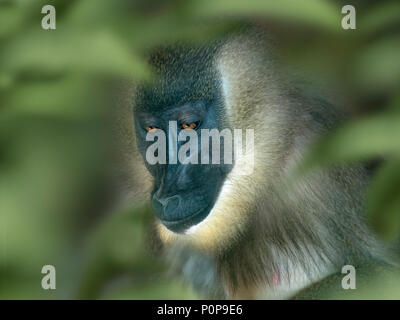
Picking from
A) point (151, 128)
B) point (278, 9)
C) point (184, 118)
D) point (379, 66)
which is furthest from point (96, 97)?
point (379, 66)

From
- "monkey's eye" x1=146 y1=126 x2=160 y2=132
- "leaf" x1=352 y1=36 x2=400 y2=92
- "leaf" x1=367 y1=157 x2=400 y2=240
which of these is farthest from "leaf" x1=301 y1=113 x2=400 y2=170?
"monkey's eye" x1=146 y1=126 x2=160 y2=132

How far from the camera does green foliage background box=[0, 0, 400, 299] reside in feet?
7.95

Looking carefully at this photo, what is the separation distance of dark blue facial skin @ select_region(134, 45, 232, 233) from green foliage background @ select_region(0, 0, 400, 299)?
3.4 inches

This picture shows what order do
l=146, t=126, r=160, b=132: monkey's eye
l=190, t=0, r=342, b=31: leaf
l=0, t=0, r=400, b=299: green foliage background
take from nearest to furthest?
l=190, t=0, r=342, b=31: leaf, l=0, t=0, r=400, b=299: green foliage background, l=146, t=126, r=160, b=132: monkey's eye

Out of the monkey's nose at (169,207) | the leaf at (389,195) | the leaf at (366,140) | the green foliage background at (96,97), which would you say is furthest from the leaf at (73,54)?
the leaf at (389,195)

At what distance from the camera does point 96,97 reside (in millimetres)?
2764

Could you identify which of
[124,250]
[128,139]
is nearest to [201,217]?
[124,250]

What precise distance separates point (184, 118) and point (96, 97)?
0.43m

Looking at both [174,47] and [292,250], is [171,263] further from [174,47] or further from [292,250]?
[174,47]

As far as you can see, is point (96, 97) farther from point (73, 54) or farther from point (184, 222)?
point (184, 222)

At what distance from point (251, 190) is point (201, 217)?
0.95 ft

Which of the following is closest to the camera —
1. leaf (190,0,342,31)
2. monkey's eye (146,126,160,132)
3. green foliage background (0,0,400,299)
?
leaf (190,0,342,31)

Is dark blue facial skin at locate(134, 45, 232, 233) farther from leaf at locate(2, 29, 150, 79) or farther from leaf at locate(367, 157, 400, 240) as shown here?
leaf at locate(367, 157, 400, 240)
